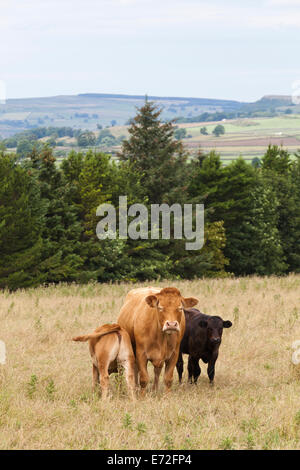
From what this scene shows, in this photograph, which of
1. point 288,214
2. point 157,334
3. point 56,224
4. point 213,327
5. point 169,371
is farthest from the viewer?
point 288,214

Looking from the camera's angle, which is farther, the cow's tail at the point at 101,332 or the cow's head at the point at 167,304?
the cow's tail at the point at 101,332

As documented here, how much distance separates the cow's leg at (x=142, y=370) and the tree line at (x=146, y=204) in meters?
20.4

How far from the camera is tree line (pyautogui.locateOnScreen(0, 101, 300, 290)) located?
119ft

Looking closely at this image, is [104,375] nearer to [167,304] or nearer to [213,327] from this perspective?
[167,304]

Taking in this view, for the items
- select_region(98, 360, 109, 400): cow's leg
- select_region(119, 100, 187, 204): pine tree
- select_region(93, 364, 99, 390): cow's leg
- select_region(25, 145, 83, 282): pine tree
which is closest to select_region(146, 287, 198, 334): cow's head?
select_region(98, 360, 109, 400): cow's leg

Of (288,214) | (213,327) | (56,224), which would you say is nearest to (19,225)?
(56,224)

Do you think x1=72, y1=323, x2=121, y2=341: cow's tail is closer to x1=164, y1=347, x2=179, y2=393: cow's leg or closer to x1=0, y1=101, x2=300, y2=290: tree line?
x1=164, y1=347, x2=179, y2=393: cow's leg

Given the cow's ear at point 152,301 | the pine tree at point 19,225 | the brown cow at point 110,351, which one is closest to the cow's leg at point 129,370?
the brown cow at point 110,351

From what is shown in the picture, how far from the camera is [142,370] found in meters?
10.1

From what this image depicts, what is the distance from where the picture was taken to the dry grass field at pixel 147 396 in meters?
7.46

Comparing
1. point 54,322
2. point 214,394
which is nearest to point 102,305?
point 54,322

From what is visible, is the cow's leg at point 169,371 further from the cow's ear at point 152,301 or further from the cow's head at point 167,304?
the cow's ear at point 152,301

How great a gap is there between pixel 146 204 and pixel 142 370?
35.0 metres

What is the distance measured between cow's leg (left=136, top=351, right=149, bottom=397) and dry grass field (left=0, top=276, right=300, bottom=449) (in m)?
0.24
